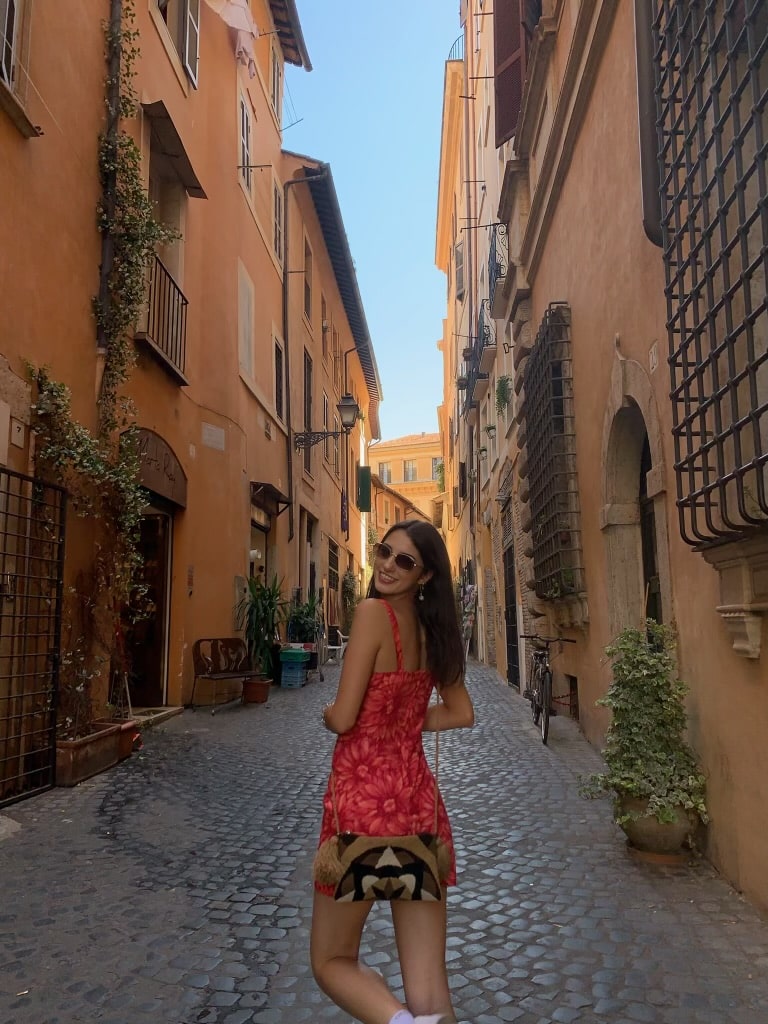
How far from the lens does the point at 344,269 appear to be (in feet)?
75.7

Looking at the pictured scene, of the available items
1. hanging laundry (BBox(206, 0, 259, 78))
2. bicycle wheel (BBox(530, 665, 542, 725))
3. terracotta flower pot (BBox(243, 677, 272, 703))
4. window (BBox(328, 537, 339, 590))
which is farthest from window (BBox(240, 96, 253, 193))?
window (BBox(328, 537, 339, 590))

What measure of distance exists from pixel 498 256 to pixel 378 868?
12.6 metres

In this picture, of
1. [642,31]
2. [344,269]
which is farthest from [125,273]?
[344,269]

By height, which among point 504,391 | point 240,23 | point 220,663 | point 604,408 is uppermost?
point 240,23

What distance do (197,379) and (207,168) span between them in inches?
129

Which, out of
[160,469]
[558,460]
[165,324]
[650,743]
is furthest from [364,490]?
[650,743]

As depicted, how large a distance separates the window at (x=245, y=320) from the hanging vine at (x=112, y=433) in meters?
4.48

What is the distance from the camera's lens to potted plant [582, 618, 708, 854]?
13.3 feet

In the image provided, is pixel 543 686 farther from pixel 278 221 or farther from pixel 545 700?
pixel 278 221

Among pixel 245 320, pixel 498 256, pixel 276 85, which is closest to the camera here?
pixel 245 320

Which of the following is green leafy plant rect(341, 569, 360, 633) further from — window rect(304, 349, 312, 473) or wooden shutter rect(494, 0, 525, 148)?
wooden shutter rect(494, 0, 525, 148)

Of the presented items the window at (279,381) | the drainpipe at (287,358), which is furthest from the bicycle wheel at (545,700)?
the window at (279,381)

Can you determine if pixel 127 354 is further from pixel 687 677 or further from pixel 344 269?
pixel 344 269

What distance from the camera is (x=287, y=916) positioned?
357cm
